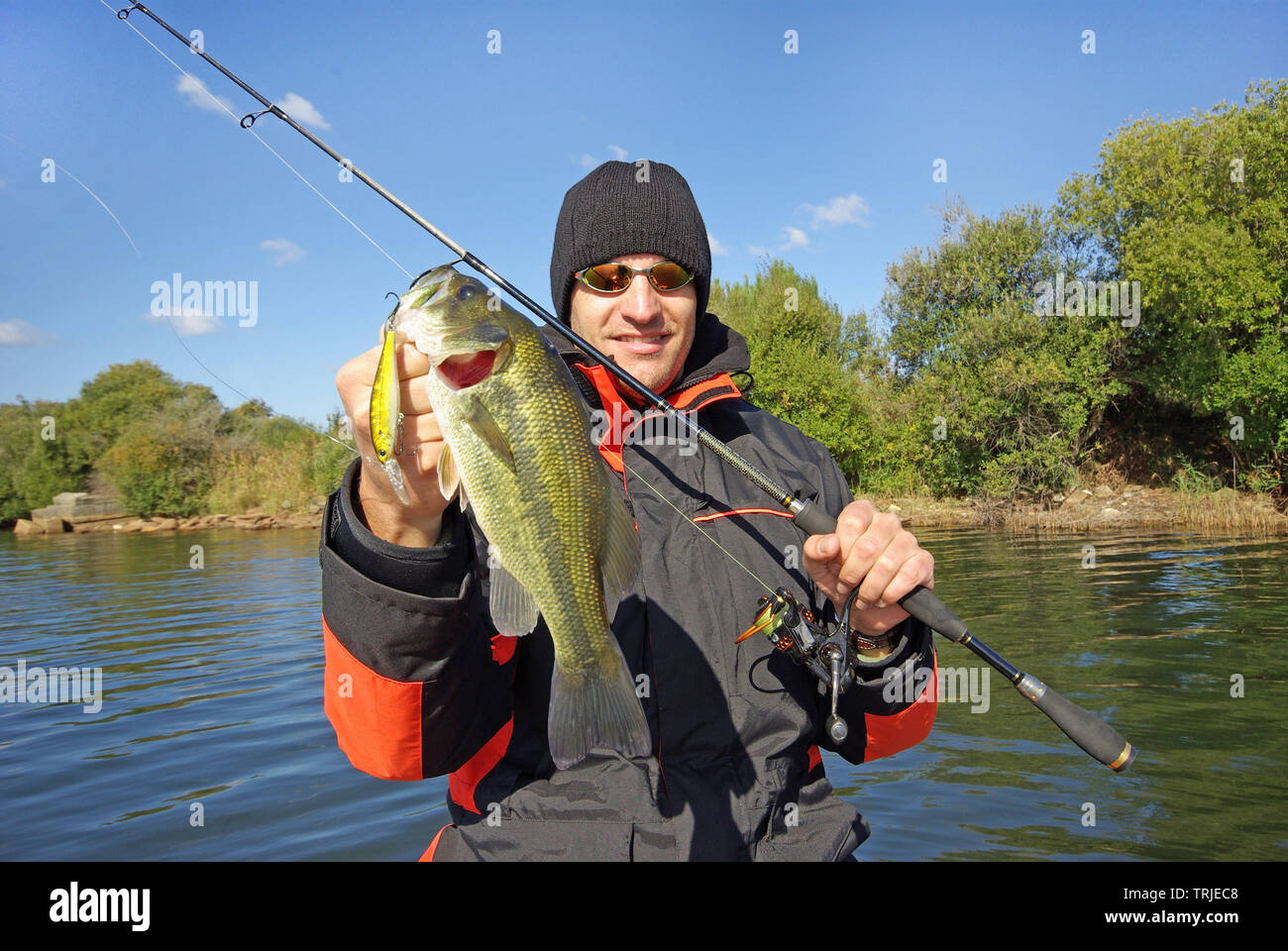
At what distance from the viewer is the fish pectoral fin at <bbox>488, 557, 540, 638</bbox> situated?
2.45 metres

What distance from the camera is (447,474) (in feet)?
7.54

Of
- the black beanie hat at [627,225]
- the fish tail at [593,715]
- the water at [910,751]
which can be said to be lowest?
the water at [910,751]

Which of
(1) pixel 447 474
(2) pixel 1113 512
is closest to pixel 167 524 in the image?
(2) pixel 1113 512

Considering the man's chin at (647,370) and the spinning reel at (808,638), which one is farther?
the man's chin at (647,370)

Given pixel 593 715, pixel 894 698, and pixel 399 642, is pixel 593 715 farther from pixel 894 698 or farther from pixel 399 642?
pixel 894 698

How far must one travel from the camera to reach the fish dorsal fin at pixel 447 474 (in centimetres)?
229

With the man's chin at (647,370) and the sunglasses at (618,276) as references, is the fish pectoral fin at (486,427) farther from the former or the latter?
the sunglasses at (618,276)

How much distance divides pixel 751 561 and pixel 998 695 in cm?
752

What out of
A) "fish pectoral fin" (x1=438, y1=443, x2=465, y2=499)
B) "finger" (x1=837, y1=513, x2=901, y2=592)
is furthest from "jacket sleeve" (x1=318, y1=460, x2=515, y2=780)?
"finger" (x1=837, y1=513, x2=901, y2=592)

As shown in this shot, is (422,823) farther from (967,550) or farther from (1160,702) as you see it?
(967,550)

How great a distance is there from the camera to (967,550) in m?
22.0

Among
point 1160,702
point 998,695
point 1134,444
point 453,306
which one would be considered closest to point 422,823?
point 453,306

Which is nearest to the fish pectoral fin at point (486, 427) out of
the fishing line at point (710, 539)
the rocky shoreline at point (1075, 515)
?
the fishing line at point (710, 539)

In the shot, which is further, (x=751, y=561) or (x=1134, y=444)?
(x=1134, y=444)
